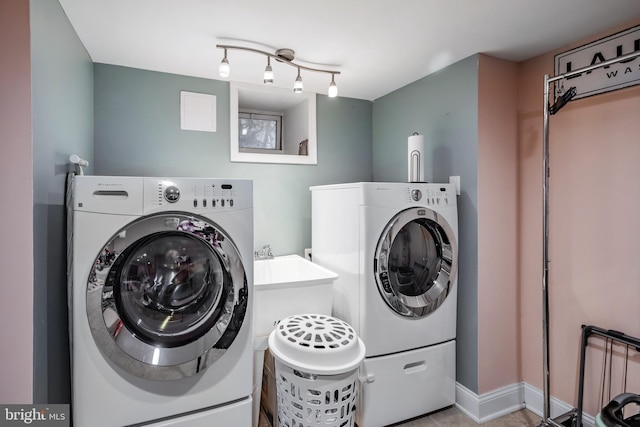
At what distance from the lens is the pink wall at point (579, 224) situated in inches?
65.9

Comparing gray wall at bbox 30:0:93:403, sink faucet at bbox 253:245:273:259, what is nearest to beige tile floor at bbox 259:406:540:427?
sink faucet at bbox 253:245:273:259

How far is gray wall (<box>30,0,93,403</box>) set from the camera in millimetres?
1209

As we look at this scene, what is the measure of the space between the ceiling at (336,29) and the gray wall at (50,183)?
0.93ft

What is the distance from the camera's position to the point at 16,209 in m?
1.15

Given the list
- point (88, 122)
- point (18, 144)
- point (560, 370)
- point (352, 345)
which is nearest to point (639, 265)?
point (560, 370)

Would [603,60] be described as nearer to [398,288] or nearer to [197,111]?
[398,288]

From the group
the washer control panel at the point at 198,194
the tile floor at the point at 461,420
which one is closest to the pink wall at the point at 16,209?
the washer control panel at the point at 198,194

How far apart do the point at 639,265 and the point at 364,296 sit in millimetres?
1365

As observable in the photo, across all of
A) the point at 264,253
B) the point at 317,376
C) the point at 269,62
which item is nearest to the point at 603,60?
the point at 269,62

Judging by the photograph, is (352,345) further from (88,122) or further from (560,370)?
(88,122)

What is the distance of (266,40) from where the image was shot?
6.09 feet

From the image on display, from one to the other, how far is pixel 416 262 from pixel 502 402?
1022 mm

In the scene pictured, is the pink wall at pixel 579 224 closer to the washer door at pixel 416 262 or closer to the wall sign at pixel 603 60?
the wall sign at pixel 603 60

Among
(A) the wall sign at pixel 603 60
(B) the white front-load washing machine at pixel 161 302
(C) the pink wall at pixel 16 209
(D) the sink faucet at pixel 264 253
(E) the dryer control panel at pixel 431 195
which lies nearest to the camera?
(C) the pink wall at pixel 16 209
